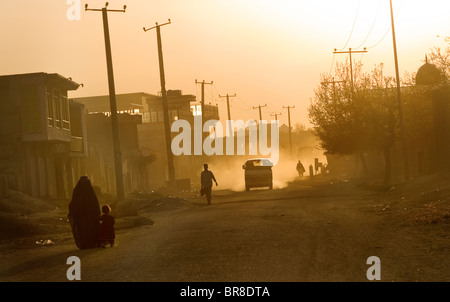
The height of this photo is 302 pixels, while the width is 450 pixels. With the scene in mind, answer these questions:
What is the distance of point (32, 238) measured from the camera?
22.5 metres

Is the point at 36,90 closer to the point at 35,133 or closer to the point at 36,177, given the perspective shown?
the point at 35,133

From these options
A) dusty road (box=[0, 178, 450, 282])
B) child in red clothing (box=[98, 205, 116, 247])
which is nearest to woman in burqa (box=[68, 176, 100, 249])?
child in red clothing (box=[98, 205, 116, 247])

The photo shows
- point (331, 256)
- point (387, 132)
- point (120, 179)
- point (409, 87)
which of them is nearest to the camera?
point (331, 256)

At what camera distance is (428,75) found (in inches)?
2274

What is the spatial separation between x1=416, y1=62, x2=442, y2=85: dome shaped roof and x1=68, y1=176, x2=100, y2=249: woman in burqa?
39496 millimetres

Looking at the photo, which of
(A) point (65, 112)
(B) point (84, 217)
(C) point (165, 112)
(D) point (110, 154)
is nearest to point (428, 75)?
(C) point (165, 112)

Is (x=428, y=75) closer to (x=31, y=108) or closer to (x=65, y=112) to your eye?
(x=65, y=112)

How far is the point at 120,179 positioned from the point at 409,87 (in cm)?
2469

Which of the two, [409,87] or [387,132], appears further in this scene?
[409,87]

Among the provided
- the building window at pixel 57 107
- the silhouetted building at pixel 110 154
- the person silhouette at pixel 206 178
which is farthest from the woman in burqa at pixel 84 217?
the silhouetted building at pixel 110 154

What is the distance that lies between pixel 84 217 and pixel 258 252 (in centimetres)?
435

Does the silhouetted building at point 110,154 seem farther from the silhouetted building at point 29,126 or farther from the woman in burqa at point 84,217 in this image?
the woman in burqa at point 84,217

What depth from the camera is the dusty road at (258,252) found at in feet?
40.1
